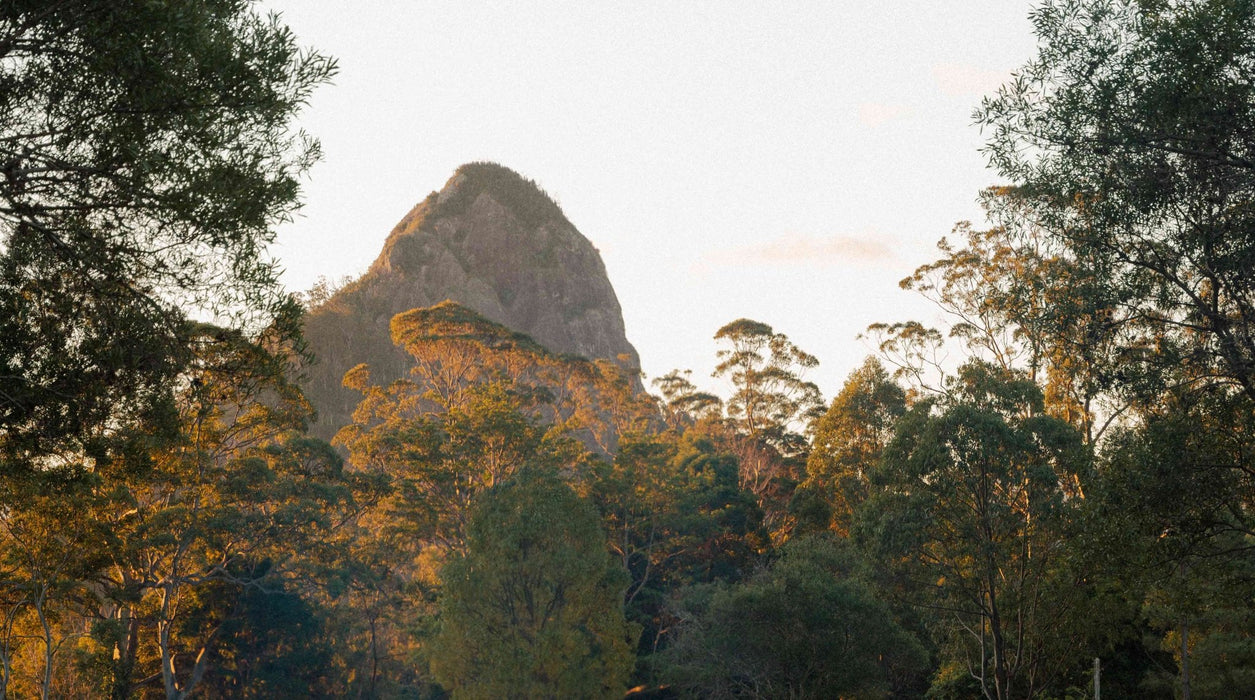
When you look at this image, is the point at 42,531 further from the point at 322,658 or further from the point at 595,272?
the point at 595,272

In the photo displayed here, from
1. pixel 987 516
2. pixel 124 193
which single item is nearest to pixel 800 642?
pixel 987 516

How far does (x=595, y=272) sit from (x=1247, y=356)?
8822 cm

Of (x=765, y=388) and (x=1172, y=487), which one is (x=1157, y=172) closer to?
(x=1172, y=487)

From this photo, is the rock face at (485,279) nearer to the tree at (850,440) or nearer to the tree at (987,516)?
the tree at (850,440)

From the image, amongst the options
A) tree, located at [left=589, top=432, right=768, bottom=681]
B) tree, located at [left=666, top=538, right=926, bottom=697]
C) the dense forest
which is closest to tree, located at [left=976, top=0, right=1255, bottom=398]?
the dense forest

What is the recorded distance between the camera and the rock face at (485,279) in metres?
82.6

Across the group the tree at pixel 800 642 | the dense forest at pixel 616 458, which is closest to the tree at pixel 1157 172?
the dense forest at pixel 616 458

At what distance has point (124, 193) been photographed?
1024 cm

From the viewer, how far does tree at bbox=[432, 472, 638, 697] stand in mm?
29766

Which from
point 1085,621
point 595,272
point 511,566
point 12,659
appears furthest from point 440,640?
point 595,272

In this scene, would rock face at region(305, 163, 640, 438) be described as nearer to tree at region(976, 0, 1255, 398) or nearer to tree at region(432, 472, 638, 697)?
tree at region(432, 472, 638, 697)

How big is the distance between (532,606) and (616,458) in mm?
13236

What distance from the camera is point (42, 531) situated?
89.9ft

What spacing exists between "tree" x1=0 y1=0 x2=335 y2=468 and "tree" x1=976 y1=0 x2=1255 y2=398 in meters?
8.62
